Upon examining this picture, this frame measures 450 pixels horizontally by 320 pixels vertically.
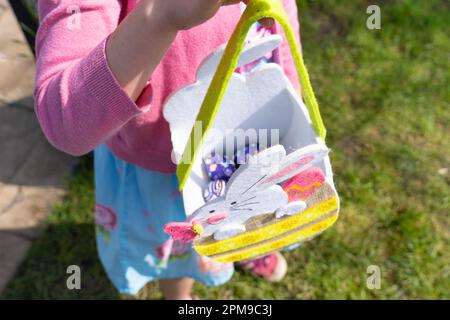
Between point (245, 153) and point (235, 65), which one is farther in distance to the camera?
point (245, 153)

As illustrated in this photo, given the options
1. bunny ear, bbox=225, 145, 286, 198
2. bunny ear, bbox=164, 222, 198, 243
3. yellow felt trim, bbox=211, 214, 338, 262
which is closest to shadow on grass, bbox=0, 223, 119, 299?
yellow felt trim, bbox=211, 214, 338, 262

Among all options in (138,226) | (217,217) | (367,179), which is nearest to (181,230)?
(217,217)

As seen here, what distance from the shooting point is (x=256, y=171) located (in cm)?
71

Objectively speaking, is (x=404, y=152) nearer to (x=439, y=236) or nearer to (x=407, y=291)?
(x=439, y=236)

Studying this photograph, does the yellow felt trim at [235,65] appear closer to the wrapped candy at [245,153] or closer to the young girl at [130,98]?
the young girl at [130,98]

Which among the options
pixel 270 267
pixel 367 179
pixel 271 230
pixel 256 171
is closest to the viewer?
pixel 256 171

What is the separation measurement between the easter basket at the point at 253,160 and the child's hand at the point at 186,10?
7cm

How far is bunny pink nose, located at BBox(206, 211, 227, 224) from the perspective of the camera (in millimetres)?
777

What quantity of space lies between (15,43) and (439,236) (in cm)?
166

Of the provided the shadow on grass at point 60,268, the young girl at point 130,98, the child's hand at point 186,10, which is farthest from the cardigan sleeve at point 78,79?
the shadow on grass at point 60,268

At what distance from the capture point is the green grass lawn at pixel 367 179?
1.61 m

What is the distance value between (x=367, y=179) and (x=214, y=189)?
3.37 ft

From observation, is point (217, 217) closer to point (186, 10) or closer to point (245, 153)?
point (245, 153)
